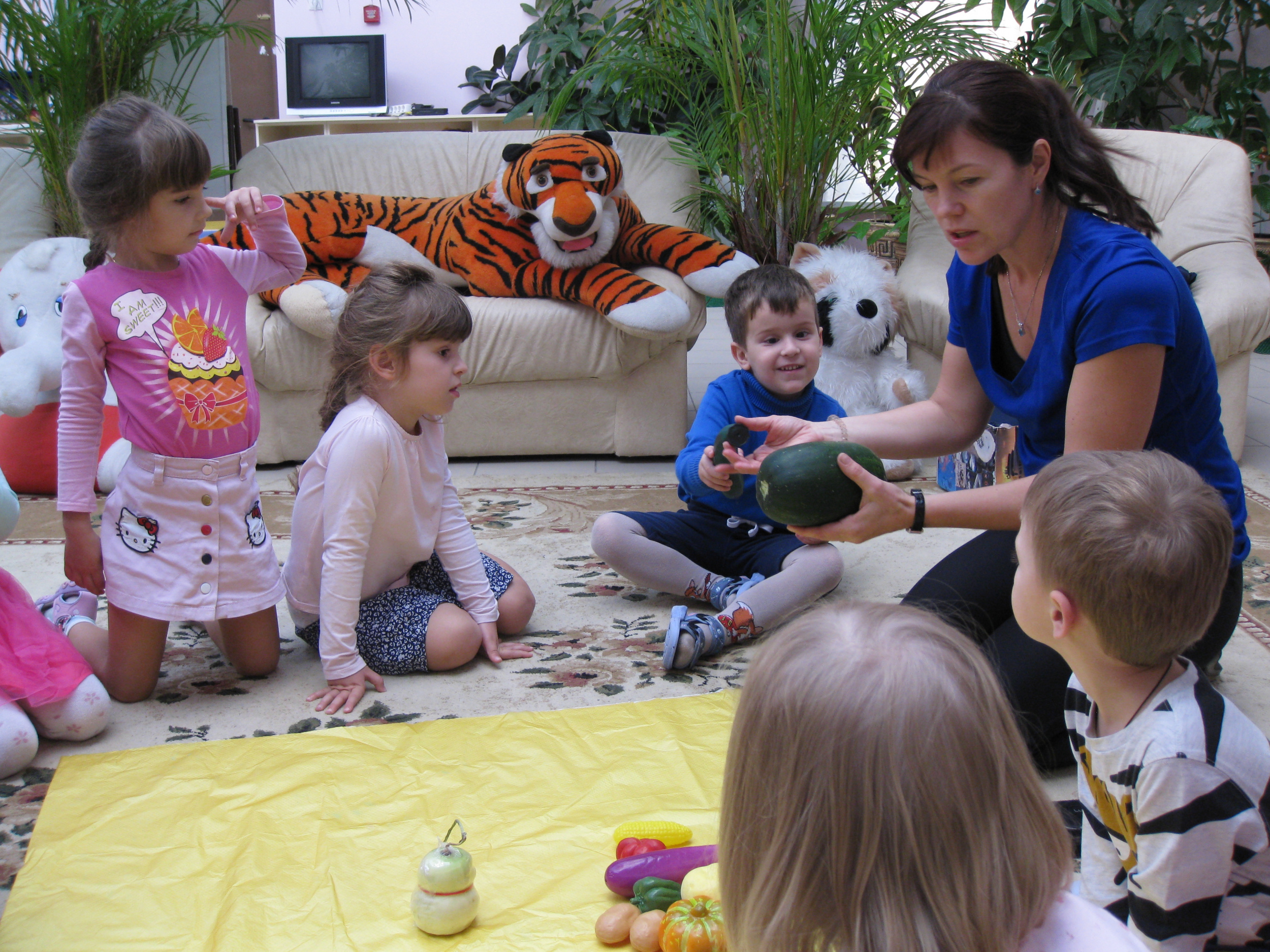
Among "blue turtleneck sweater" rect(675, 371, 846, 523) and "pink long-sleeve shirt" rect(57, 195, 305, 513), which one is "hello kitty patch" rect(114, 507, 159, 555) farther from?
"blue turtleneck sweater" rect(675, 371, 846, 523)

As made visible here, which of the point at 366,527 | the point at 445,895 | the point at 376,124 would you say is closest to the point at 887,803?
the point at 445,895

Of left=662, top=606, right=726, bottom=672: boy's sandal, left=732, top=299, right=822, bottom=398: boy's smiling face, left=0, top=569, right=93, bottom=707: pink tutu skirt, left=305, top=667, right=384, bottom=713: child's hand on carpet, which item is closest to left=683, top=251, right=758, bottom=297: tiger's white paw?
left=732, top=299, right=822, bottom=398: boy's smiling face

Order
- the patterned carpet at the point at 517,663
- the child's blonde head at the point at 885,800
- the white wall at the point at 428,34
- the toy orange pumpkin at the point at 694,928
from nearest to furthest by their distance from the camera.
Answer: the child's blonde head at the point at 885,800, the toy orange pumpkin at the point at 694,928, the patterned carpet at the point at 517,663, the white wall at the point at 428,34

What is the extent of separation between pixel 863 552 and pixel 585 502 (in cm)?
94

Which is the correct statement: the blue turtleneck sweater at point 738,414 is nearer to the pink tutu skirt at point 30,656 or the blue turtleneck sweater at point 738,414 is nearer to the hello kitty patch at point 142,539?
the hello kitty patch at point 142,539

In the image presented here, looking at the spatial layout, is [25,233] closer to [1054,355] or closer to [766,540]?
[766,540]

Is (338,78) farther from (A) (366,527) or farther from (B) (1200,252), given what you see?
(A) (366,527)

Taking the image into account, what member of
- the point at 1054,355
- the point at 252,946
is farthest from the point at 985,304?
the point at 252,946

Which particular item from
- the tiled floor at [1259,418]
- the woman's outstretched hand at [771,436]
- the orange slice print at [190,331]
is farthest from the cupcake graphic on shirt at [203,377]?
the tiled floor at [1259,418]

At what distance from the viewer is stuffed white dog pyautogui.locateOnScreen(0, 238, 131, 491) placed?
10.5 feet

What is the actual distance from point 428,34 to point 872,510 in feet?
24.8

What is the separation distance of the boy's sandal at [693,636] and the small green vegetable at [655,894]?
784mm

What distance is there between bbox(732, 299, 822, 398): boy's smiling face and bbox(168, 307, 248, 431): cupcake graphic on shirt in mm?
1114

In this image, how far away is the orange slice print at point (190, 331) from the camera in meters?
2.04
